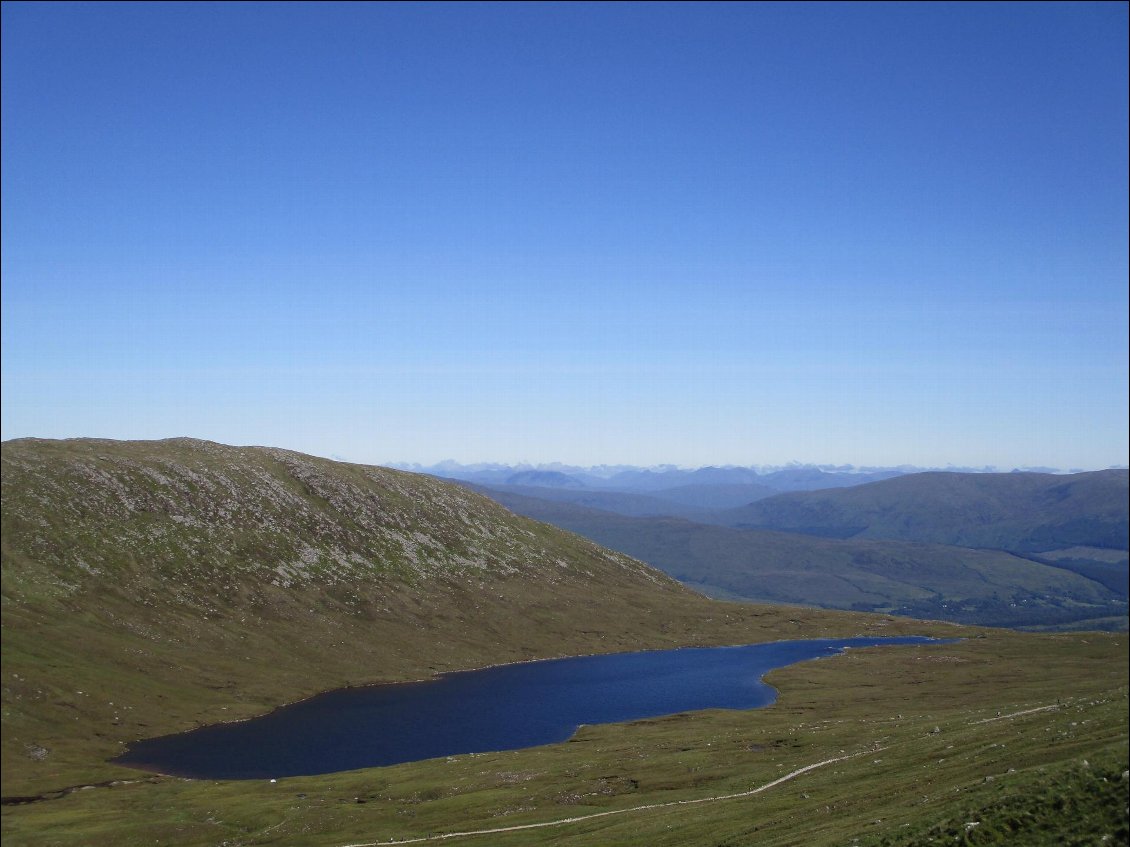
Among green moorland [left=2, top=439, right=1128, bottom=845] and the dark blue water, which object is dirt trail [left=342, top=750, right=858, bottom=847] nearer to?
green moorland [left=2, top=439, right=1128, bottom=845]

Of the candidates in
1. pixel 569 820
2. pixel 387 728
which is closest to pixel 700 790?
pixel 569 820

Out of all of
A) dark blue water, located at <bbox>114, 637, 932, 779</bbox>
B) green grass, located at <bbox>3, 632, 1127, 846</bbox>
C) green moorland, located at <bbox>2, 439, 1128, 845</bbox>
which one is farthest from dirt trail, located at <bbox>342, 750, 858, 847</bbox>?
dark blue water, located at <bbox>114, 637, 932, 779</bbox>

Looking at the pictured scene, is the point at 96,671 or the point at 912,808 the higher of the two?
the point at 912,808

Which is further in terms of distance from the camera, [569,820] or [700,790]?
[700,790]

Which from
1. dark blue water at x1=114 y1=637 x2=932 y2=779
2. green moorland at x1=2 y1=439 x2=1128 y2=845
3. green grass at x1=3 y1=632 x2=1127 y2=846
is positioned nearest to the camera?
green grass at x1=3 y1=632 x2=1127 y2=846

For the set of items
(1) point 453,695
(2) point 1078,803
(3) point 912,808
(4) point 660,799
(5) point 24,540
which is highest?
(5) point 24,540

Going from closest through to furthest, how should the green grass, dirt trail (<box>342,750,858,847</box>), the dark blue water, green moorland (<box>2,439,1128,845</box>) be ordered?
the green grass → green moorland (<box>2,439,1128,845</box>) → dirt trail (<box>342,750,858,847</box>) → the dark blue water

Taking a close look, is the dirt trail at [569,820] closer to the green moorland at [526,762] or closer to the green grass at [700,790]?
the green moorland at [526,762]

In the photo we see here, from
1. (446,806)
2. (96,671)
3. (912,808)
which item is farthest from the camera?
(96,671)

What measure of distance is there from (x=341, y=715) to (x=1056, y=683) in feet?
526

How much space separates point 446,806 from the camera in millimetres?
105312

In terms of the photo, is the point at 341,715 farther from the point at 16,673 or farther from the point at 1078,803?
the point at 1078,803

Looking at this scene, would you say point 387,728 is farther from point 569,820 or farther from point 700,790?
point 700,790

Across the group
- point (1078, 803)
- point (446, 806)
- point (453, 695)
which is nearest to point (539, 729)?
point (453, 695)
